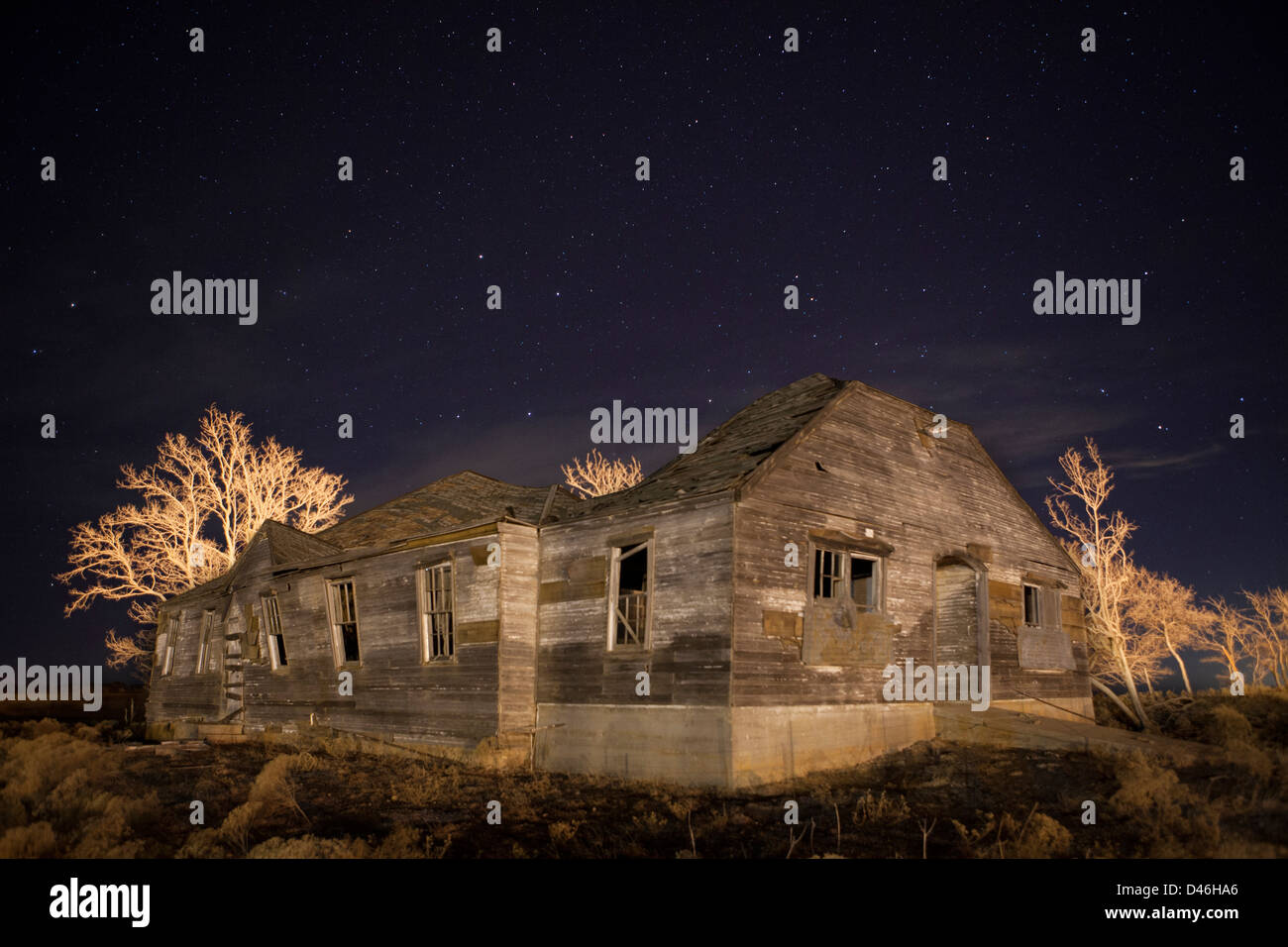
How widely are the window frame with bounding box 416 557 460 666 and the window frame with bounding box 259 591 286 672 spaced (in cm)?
662

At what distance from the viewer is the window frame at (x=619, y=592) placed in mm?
14625

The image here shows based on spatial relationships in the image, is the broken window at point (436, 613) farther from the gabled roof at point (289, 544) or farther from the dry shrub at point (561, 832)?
the dry shrub at point (561, 832)

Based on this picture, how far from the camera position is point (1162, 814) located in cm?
992

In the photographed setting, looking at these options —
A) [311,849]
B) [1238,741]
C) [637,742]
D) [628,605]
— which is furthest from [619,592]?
[1238,741]

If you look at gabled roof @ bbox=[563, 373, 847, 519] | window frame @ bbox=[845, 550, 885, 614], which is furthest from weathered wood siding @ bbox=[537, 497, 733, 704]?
window frame @ bbox=[845, 550, 885, 614]

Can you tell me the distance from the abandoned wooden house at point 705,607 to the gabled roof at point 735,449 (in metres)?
0.08

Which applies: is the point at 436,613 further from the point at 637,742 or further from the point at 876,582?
the point at 876,582

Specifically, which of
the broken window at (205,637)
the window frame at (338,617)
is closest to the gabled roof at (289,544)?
the window frame at (338,617)

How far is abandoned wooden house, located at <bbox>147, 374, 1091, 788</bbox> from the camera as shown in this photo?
13.9 meters

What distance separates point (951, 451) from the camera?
19219 mm

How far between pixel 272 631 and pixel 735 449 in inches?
555

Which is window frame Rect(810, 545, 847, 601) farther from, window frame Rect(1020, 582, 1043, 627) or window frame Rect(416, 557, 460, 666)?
window frame Rect(416, 557, 460, 666)

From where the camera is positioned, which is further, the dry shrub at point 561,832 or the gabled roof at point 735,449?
the gabled roof at point 735,449
